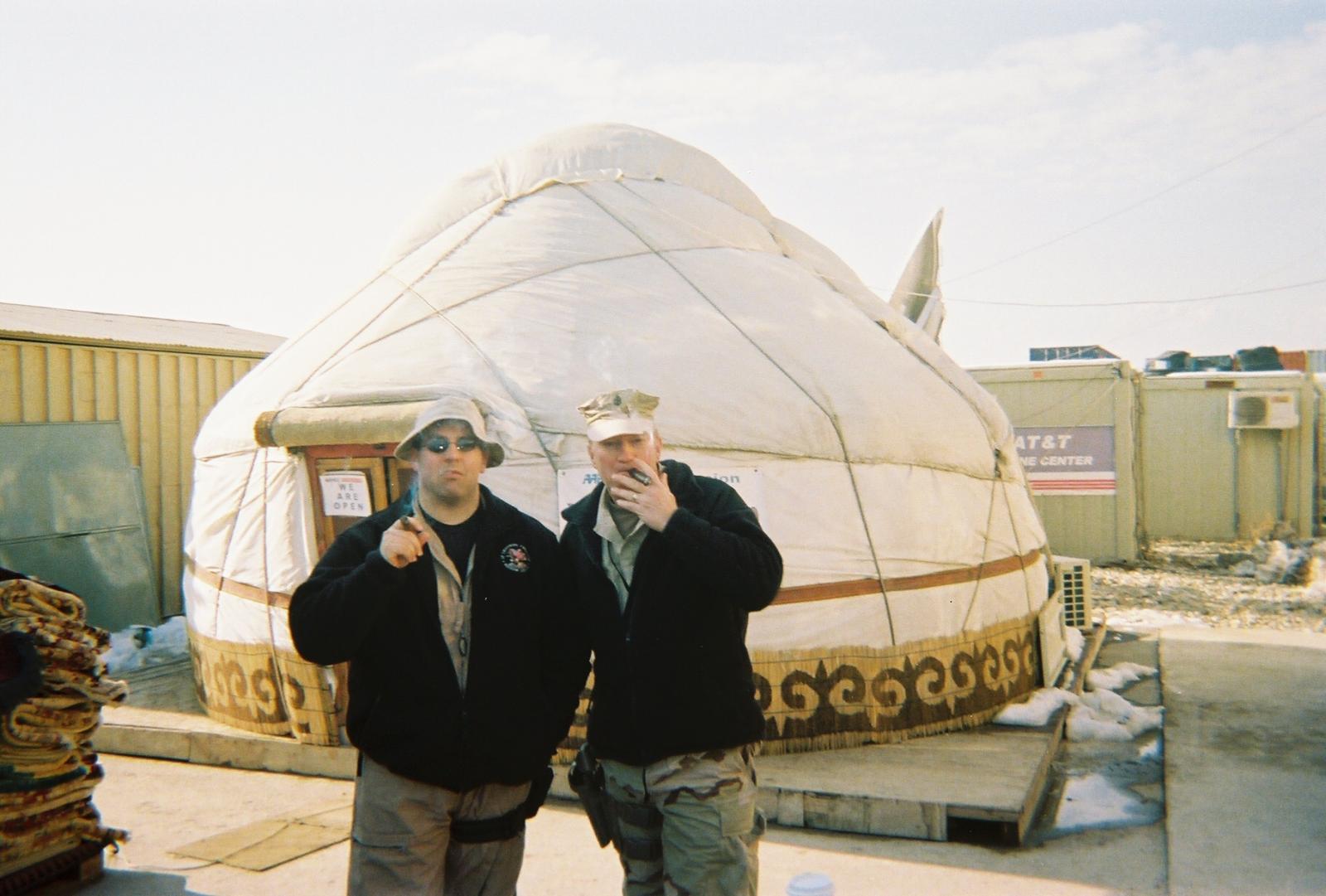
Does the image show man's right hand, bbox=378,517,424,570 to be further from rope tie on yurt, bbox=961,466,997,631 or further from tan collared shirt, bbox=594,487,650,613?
rope tie on yurt, bbox=961,466,997,631

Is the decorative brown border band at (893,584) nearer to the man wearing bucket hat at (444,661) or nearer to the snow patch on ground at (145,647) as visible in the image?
the man wearing bucket hat at (444,661)

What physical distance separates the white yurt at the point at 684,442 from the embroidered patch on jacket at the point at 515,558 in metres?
2.28

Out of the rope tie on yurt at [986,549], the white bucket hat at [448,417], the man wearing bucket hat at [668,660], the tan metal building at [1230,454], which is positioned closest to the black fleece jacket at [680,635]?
the man wearing bucket hat at [668,660]

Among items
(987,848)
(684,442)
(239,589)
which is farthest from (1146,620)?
(239,589)

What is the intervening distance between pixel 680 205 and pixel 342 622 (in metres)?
4.18

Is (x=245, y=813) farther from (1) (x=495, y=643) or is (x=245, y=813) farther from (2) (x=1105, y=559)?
(2) (x=1105, y=559)

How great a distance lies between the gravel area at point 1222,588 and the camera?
858 cm

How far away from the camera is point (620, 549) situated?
2.29m

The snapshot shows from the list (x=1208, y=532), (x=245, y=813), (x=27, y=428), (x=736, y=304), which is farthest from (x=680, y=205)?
(x=1208, y=532)

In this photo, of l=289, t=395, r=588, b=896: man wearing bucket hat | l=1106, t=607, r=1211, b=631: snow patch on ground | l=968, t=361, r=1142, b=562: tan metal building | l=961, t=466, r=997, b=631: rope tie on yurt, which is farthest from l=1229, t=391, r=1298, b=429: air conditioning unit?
l=289, t=395, r=588, b=896: man wearing bucket hat

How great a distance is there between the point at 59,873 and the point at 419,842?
2.04m

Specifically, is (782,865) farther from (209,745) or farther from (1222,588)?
(1222,588)

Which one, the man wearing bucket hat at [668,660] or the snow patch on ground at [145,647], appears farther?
the snow patch on ground at [145,647]

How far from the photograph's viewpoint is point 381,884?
2.12 meters
